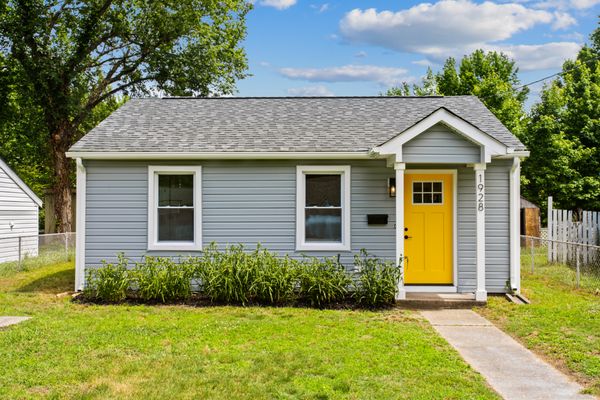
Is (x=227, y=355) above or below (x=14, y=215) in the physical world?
below

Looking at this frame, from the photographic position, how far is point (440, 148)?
8.54m

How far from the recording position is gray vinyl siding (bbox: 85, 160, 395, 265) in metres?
9.44

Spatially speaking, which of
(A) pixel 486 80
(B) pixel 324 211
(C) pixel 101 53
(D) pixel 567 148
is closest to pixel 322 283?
(B) pixel 324 211

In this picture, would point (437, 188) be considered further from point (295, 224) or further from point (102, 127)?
point (102, 127)

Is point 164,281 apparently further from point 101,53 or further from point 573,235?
point 101,53

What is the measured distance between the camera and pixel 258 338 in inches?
250

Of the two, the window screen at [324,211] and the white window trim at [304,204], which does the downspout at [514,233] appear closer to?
the white window trim at [304,204]

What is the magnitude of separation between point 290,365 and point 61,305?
5042 mm

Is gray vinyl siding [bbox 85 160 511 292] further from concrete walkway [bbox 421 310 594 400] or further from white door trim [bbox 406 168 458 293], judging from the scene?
concrete walkway [bbox 421 310 594 400]

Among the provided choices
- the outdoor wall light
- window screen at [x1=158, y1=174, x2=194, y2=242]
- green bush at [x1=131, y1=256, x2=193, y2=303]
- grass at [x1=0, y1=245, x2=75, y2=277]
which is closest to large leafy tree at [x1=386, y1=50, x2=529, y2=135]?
the outdoor wall light

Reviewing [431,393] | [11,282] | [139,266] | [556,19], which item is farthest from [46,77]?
[556,19]

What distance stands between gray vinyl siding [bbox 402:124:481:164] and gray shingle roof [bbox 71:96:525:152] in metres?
1.04

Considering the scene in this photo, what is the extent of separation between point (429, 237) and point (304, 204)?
7.78 ft

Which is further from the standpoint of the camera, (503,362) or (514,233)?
(514,233)
